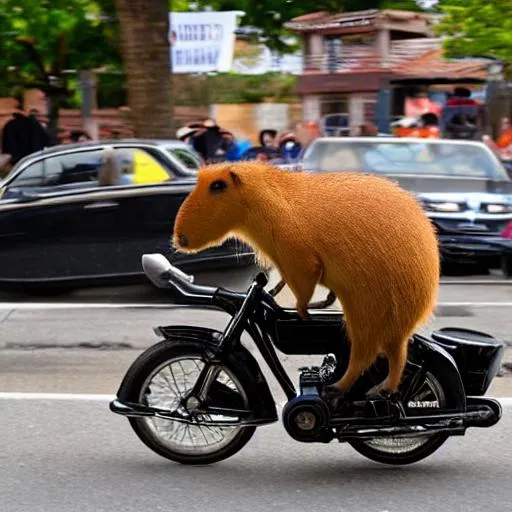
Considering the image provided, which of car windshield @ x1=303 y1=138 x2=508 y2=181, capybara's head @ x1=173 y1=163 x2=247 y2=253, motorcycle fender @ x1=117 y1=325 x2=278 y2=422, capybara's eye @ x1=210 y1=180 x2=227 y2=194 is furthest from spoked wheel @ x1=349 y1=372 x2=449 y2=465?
car windshield @ x1=303 y1=138 x2=508 y2=181

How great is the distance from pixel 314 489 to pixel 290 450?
23.7 inches

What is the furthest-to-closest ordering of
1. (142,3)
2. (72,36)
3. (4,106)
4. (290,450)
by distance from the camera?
(4,106) < (72,36) < (142,3) < (290,450)

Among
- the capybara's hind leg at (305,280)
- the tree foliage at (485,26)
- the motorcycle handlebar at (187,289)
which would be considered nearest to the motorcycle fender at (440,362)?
the capybara's hind leg at (305,280)

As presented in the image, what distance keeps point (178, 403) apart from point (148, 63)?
7480 millimetres

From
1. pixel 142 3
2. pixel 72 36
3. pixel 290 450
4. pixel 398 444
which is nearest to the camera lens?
pixel 398 444

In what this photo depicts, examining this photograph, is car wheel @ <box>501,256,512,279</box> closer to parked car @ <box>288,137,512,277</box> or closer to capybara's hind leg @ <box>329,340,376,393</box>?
parked car @ <box>288,137,512,277</box>

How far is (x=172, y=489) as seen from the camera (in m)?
4.89

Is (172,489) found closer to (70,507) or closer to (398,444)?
(70,507)

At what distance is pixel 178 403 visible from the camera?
5.00 meters

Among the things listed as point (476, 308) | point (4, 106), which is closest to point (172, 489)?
point (476, 308)

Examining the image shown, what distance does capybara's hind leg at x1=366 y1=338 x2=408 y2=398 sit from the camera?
473 centimetres

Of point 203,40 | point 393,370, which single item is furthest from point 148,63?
→ point 203,40

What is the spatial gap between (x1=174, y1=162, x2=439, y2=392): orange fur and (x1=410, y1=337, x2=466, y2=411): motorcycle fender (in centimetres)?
16

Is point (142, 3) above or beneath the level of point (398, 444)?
above
